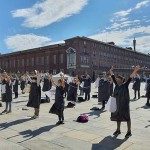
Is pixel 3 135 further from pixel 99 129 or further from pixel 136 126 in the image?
pixel 136 126

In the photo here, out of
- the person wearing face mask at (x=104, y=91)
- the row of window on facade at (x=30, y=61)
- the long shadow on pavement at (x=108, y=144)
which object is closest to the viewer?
the long shadow on pavement at (x=108, y=144)

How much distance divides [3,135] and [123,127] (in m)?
3.66

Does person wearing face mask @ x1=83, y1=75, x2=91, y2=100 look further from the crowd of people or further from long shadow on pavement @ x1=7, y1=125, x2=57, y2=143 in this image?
long shadow on pavement @ x1=7, y1=125, x2=57, y2=143

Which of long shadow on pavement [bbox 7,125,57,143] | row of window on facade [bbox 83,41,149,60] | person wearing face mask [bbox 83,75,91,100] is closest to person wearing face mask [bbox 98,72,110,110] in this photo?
person wearing face mask [bbox 83,75,91,100]

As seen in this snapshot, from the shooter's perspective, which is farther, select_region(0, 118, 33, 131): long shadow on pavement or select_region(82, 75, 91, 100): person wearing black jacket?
select_region(82, 75, 91, 100): person wearing black jacket

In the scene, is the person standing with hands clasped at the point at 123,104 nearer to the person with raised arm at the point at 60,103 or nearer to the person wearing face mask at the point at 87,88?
the person with raised arm at the point at 60,103

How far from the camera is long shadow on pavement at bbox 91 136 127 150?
6.76m

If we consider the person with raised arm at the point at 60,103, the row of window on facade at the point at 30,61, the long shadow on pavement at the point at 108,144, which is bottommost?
the long shadow on pavement at the point at 108,144

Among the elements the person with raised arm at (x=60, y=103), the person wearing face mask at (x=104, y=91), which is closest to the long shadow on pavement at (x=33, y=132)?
the person with raised arm at (x=60, y=103)

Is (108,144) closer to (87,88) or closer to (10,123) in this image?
(10,123)

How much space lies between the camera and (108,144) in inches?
277

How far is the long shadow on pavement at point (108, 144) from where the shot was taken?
22.2ft

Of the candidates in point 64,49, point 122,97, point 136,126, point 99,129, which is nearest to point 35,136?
point 99,129

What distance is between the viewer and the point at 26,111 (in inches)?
495
